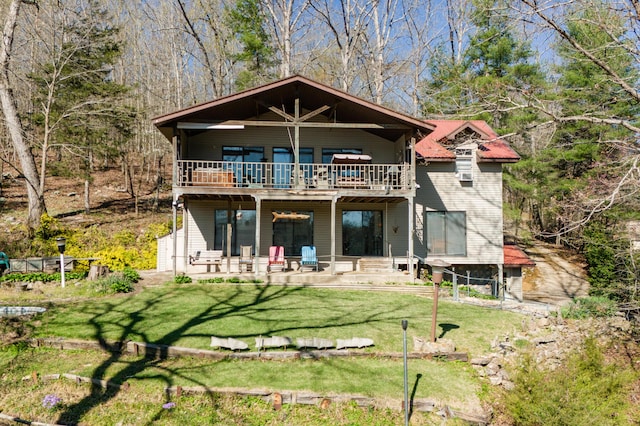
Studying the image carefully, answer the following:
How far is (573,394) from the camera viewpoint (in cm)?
714

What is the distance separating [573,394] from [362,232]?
11457 millimetres

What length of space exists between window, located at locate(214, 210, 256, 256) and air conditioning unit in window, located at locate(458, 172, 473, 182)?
32.0 ft

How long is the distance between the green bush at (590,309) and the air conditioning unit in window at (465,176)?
25.1ft

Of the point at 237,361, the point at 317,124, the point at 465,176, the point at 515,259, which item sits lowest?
the point at 237,361

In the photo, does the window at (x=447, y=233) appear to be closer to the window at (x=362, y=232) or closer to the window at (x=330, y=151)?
the window at (x=362, y=232)

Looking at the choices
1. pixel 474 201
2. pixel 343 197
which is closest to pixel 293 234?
pixel 343 197

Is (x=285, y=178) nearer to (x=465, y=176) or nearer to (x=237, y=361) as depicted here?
(x=465, y=176)

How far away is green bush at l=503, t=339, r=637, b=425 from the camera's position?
653 centimetres

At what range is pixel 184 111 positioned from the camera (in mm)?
14445

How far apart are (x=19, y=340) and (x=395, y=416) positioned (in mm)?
8119

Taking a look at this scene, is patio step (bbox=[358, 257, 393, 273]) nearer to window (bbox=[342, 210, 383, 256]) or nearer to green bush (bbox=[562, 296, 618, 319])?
window (bbox=[342, 210, 383, 256])

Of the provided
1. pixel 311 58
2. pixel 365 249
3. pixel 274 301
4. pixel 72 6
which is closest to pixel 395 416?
pixel 274 301

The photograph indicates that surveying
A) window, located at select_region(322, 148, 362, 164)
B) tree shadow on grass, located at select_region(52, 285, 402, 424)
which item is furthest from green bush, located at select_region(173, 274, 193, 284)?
window, located at select_region(322, 148, 362, 164)

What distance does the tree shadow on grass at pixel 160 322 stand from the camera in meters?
6.72
